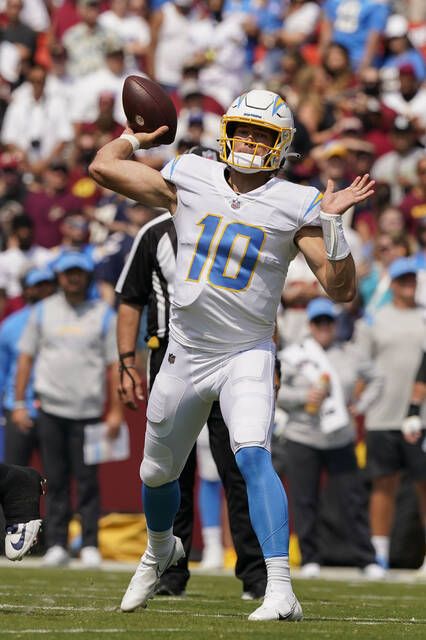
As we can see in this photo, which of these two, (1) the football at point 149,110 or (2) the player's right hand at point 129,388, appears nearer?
(1) the football at point 149,110

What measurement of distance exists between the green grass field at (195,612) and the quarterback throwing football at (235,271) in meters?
0.23

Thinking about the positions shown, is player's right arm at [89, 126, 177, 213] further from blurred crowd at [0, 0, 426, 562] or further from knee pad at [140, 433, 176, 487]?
blurred crowd at [0, 0, 426, 562]

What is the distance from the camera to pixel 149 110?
6.10 m

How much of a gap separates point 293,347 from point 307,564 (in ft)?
4.92

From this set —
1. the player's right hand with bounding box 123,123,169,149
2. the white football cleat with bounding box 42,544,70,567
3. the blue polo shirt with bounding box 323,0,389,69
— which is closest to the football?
the player's right hand with bounding box 123,123,169,149

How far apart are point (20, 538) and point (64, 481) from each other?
4815 millimetres

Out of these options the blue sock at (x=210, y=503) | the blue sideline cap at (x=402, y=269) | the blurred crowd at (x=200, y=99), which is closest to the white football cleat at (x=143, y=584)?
the blue sock at (x=210, y=503)

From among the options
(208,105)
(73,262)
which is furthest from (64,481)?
(208,105)

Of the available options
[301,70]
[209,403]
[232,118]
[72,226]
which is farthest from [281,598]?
[301,70]

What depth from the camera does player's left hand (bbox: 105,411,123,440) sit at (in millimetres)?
10502

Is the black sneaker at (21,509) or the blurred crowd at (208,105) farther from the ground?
the blurred crowd at (208,105)

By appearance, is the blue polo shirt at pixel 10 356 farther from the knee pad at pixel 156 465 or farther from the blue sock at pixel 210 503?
the knee pad at pixel 156 465

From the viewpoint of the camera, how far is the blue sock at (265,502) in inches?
214

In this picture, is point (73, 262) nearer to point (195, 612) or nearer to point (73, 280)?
point (73, 280)
